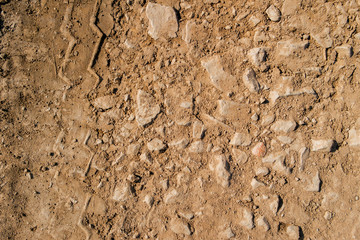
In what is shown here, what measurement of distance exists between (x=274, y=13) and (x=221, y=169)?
3.91 ft

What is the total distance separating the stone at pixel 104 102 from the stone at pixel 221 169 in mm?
900

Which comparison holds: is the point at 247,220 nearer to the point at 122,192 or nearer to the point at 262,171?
the point at 262,171

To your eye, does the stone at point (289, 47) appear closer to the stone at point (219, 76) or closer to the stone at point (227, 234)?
the stone at point (219, 76)

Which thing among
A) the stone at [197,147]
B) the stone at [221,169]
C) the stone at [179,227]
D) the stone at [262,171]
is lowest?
the stone at [179,227]

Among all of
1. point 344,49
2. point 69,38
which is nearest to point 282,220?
point 344,49

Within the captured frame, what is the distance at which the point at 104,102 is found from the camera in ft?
6.38

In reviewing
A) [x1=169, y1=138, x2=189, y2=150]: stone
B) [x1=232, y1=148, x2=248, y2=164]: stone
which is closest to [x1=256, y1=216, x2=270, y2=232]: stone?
[x1=232, y1=148, x2=248, y2=164]: stone

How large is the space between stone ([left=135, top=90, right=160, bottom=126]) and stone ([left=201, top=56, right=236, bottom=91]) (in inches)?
18.4

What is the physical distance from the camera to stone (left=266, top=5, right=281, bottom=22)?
5.83ft

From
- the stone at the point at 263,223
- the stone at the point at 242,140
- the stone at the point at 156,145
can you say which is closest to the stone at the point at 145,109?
the stone at the point at 156,145

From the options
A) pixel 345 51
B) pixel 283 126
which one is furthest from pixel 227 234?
pixel 345 51

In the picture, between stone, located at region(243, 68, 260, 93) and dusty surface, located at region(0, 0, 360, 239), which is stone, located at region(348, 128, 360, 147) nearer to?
dusty surface, located at region(0, 0, 360, 239)

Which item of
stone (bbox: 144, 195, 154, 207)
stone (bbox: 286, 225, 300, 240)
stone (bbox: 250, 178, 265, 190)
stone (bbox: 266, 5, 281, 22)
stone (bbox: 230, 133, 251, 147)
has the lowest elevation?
stone (bbox: 286, 225, 300, 240)

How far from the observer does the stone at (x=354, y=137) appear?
1712mm
